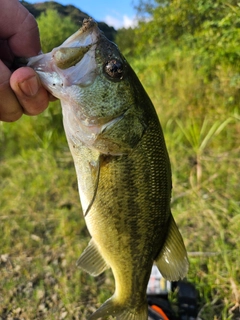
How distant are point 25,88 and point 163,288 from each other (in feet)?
5.89

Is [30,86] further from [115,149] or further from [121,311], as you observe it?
[121,311]

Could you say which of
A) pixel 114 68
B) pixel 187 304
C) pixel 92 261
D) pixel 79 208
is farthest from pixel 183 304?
pixel 114 68

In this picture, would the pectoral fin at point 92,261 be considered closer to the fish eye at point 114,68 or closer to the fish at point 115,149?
the fish at point 115,149

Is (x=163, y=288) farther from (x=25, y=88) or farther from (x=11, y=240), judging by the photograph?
(x=25, y=88)

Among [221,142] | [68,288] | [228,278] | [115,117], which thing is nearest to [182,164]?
[221,142]

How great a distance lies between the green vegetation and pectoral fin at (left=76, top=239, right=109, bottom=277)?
940 mm

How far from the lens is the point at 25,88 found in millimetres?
1436

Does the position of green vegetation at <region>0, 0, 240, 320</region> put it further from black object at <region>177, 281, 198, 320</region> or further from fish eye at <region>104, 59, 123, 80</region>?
fish eye at <region>104, 59, 123, 80</region>

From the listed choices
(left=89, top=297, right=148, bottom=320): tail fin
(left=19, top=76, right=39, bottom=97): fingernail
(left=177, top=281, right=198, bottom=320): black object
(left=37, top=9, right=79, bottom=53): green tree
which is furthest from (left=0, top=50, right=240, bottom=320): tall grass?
(left=19, top=76, right=39, bottom=97): fingernail

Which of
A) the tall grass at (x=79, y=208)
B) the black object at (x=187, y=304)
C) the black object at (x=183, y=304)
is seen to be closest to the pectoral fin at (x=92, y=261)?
the black object at (x=183, y=304)

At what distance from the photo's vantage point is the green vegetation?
2.72 metres

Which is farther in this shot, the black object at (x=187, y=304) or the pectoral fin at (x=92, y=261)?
the black object at (x=187, y=304)

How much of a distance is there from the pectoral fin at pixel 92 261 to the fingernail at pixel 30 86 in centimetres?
84

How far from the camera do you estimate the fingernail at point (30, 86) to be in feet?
4.60
